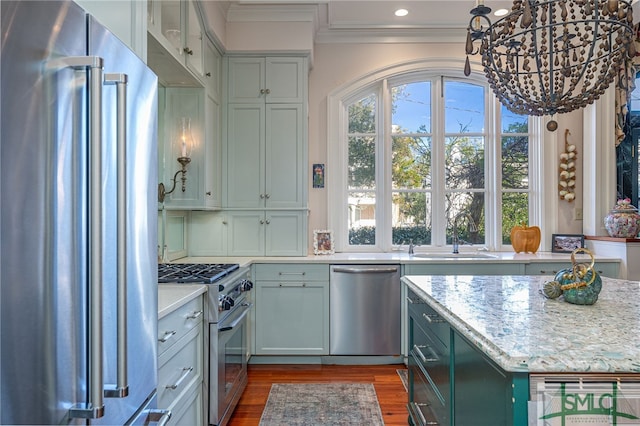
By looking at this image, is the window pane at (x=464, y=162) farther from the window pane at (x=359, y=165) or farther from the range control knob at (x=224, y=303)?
the range control knob at (x=224, y=303)

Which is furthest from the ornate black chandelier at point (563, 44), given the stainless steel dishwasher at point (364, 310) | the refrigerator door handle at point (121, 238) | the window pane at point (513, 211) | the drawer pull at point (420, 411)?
the window pane at point (513, 211)

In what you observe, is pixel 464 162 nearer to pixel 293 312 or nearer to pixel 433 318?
pixel 293 312

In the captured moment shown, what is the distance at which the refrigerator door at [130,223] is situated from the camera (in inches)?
35.7

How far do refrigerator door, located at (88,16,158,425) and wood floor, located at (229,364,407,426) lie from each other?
1575mm

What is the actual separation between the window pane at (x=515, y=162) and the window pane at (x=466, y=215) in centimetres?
38

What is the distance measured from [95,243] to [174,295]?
3.33 ft

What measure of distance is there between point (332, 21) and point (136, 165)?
322 cm

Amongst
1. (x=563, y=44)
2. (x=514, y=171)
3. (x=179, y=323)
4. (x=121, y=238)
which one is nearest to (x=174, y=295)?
(x=179, y=323)

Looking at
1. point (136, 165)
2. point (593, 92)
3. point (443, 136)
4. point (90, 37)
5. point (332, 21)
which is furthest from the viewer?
point (443, 136)

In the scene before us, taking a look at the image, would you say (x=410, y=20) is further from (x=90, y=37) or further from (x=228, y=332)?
(x=90, y=37)

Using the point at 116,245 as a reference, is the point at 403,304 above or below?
below

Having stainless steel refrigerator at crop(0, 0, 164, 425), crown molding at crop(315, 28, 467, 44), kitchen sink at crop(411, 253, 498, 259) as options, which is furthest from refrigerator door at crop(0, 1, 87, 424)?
crown molding at crop(315, 28, 467, 44)

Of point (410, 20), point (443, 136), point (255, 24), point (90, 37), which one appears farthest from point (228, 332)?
A: point (410, 20)

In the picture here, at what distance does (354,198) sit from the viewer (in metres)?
4.01
